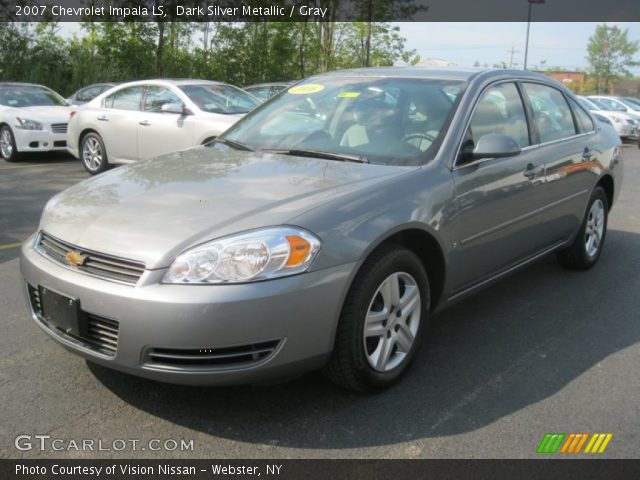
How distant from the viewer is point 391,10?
28.0 metres

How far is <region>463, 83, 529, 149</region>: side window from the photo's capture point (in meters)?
3.86

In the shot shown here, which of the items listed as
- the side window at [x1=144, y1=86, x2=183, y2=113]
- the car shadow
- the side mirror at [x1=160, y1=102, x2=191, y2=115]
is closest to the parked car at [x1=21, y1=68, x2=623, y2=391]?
the car shadow

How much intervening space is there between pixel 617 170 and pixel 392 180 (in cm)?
324

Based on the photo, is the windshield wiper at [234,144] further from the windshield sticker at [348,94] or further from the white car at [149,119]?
the white car at [149,119]

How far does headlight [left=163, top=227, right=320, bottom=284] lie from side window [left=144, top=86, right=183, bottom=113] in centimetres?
753

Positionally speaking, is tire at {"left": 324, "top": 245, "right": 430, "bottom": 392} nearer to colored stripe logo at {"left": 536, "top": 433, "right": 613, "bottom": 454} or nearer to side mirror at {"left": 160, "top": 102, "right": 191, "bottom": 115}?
colored stripe logo at {"left": 536, "top": 433, "right": 613, "bottom": 454}

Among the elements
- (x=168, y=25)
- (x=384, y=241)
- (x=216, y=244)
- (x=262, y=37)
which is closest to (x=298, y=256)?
(x=216, y=244)

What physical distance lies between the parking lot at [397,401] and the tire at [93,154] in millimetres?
6260

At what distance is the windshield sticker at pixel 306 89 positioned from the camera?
444 centimetres

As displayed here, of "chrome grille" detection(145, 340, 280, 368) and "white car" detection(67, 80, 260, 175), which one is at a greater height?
"white car" detection(67, 80, 260, 175)

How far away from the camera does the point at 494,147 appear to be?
11.8 ft

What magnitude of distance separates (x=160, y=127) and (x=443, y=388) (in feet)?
24.2

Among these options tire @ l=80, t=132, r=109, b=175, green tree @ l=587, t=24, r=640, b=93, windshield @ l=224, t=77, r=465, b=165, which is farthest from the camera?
green tree @ l=587, t=24, r=640, b=93

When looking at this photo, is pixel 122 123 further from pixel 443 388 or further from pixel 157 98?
pixel 443 388
